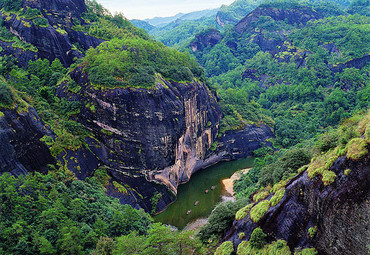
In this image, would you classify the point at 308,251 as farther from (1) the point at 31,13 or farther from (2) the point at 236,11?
(2) the point at 236,11

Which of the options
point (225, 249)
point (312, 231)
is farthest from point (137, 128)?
point (312, 231)

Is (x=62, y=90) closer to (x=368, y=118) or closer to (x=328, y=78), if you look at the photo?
(x=368, y=118)

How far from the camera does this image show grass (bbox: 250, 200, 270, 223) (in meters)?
15.7

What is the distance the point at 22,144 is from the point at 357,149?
2621 centimetres

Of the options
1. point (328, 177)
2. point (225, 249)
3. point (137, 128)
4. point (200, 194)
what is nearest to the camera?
point (328, 177)

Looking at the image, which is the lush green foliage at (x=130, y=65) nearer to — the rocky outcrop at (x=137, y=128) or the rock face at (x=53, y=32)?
the rocky outcrop at (x=137, y=128)

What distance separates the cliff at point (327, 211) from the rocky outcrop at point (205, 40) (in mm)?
93765

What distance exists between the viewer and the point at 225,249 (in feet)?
54.4

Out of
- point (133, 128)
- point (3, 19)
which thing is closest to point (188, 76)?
point (133, 128)

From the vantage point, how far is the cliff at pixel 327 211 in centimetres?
1101

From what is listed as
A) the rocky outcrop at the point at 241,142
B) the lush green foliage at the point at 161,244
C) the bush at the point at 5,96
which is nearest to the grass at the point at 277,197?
the lush green foliage at the point at 161,244

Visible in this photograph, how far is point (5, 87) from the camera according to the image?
25.7 meters

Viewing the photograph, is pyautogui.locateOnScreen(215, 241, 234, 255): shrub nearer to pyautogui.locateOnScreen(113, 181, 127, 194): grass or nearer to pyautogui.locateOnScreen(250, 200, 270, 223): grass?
pyautogui.locateOnScreen(250, 200, 270, 223): grass

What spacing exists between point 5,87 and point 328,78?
6372cm
